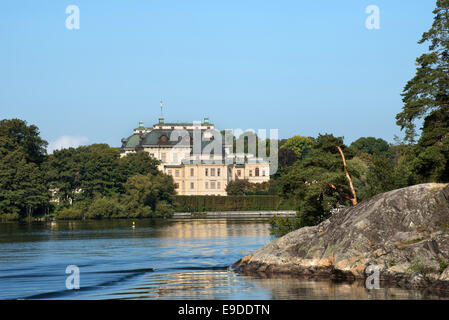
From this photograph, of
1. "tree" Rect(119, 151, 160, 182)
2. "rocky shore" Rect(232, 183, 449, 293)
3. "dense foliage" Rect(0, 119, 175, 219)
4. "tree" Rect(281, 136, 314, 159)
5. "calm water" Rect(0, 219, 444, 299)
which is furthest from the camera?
"tree" Rect(281, 136, 314, 159)

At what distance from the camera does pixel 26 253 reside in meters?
42.7

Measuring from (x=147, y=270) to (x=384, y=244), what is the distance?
455 inches

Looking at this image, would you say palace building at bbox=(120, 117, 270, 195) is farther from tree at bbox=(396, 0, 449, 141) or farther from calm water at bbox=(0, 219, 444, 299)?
tree at bbox=(396, 0, 449, 141)

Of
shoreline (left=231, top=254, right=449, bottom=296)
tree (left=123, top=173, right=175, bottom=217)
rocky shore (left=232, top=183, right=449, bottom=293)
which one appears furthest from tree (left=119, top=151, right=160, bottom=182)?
rocky shore (left=232, top=183, right=449, bottom=293)

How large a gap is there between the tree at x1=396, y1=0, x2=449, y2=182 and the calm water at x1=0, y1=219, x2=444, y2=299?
7.09m

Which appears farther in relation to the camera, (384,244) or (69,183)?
(69,183)

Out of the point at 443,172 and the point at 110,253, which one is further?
the point at 110,253

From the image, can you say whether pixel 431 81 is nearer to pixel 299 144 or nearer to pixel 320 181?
pixel 320 181

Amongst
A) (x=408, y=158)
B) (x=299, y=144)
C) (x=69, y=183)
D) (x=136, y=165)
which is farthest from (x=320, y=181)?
(x=299, y=144)

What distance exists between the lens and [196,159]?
393 feet

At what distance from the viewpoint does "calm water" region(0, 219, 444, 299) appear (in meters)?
24.6
